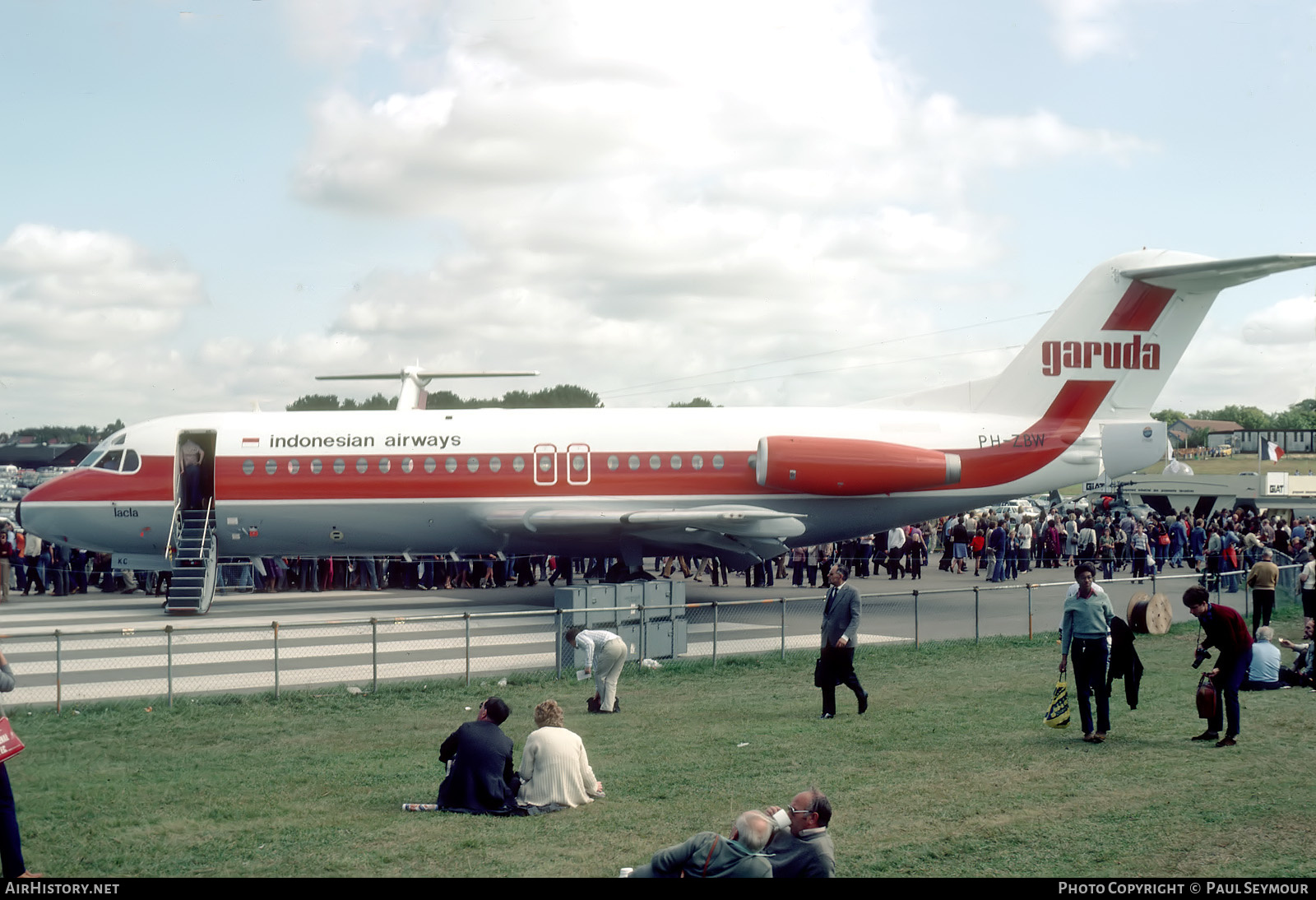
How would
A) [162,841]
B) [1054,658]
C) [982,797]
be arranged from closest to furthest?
[162,841], [982,797], [1054,658]

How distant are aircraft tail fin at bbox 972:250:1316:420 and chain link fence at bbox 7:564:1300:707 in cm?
518

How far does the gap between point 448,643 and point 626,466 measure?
733cm

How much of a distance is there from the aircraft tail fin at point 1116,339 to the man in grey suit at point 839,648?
15.1 m

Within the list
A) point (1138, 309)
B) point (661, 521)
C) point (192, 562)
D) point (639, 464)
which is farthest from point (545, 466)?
point (1138, 309)

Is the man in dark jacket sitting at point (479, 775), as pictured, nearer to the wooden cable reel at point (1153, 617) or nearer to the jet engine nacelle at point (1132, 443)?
the wooden cable reel at point (1153, 617)

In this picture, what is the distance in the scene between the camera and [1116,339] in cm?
2695

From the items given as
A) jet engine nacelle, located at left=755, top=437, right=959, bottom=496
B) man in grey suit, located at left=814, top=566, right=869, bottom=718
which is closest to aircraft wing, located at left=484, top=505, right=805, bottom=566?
jet engine nacelle, located at left=755, top=437, right=959, bottom=496

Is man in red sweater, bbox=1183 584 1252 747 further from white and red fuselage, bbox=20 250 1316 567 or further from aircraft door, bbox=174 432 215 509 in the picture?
aircraft door, bbox=174 432 215 509

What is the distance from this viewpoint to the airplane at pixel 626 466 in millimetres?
26000

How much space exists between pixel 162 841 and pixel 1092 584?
382 inches

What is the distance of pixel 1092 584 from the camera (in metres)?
12.2

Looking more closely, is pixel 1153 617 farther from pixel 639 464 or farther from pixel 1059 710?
pixel 639 464

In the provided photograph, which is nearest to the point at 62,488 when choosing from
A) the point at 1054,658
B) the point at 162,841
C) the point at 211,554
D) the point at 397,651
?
the point at 211,554
